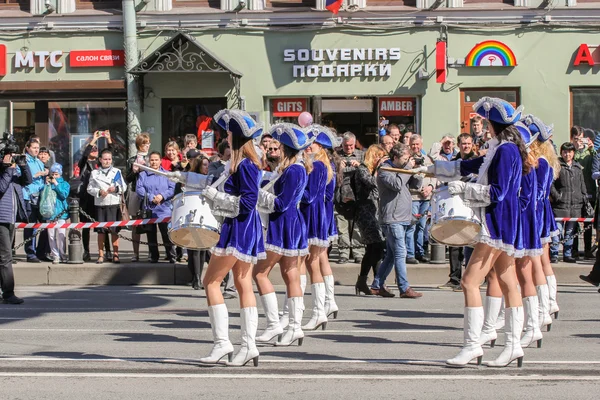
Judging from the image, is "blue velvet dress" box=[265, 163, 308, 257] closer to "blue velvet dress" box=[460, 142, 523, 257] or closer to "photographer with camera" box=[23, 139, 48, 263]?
"blue velvet dress" box=[460, 142, 523, 257]

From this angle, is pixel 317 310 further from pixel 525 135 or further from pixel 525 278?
pixel 525 135

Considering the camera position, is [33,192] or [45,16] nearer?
[33,192]

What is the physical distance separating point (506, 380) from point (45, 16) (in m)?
17.3

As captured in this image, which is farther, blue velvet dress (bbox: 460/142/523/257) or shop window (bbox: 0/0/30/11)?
shop window (bbox: 0/0/30/11)

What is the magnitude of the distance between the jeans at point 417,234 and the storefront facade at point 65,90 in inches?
338

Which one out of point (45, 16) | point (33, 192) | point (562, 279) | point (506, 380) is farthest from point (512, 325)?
point (45, 16)

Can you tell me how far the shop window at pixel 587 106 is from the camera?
22.8 meters

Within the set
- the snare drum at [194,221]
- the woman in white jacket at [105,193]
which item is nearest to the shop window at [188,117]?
the woman in white jacket at [105,193]

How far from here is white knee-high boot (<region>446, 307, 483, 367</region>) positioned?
873 centimetres

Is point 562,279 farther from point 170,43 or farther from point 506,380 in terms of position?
point 170,43

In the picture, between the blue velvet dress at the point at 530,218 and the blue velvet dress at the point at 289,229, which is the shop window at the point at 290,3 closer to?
the blue velvet dress at the point at 289,229

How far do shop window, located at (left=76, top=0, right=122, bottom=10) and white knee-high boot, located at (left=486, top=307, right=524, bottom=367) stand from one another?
53.7ft

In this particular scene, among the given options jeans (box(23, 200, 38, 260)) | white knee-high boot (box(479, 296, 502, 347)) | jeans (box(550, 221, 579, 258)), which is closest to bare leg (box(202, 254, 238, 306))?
white knee-high boot (box(479, 296, 502, 347))

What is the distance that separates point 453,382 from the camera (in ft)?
27.1
